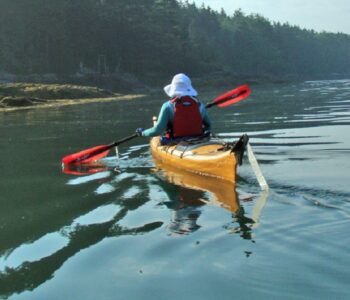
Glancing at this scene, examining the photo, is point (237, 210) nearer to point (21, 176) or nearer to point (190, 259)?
point (190, 259)

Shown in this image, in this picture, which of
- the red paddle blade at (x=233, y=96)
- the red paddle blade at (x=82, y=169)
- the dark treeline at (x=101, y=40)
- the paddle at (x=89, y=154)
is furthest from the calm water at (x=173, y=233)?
the dark treeline at (x=101, y=40)

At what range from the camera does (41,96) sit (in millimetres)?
39719

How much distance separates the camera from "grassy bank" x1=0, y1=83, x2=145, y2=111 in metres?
33.4

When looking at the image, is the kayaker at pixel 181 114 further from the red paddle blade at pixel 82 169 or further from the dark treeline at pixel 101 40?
the dark treeline at pixel 101 40

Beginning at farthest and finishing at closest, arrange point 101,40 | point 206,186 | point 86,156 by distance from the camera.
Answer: point 101,40 < point 86,156 < point 206,186

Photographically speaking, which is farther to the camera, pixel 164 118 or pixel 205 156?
pixel 164 118

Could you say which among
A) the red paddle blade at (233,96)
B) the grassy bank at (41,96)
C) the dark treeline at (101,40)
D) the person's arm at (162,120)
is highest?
the dark treeline at (101,40)

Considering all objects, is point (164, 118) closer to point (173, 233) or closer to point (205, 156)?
point (205, 156)

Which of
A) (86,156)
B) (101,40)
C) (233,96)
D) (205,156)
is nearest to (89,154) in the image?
(86,156)

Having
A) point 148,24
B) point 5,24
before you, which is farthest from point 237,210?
point 148,24

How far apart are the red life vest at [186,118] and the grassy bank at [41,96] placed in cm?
2363

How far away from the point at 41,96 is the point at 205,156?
109 feet

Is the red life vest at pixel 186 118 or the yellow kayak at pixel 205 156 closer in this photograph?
the yellow kayak at pixel 205 156

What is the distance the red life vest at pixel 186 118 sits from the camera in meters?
9.40
